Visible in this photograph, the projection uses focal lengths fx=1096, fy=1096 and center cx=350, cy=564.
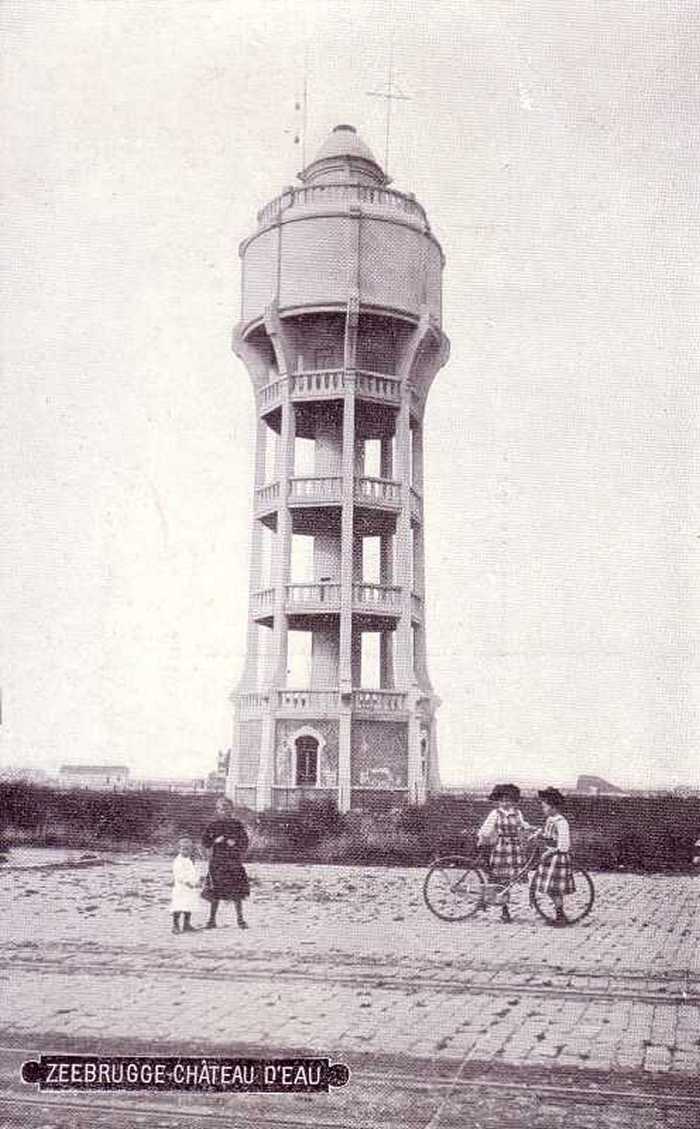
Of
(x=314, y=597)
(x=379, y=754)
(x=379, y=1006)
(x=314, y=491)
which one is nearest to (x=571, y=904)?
(x=379, y=1006)

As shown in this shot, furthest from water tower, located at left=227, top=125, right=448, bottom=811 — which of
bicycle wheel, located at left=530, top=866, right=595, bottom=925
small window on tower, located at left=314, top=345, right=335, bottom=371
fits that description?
bicycle wheel, located at left=530, top=866, right=595, bottom=925

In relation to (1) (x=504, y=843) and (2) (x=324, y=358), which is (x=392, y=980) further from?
(2) (x=324, y=358)

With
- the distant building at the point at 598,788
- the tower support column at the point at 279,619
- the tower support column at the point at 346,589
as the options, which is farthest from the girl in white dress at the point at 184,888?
the tower support column at the point at 279,619

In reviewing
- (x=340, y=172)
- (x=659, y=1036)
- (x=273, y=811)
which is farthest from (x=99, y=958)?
(x=340, y=172)

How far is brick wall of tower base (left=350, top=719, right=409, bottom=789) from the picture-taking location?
26.1 m

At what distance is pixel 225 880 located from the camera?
10.3 meters

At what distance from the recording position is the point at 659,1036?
245 inches

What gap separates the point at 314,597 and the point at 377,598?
156 cm

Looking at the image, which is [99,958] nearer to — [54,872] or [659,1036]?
[659,1036]

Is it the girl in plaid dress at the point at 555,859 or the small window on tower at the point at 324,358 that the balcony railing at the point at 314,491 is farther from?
the girl in plaid dress at the point at 555,859

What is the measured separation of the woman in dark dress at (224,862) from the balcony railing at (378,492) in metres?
17.2

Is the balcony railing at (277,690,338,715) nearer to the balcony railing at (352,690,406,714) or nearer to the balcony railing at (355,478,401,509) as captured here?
the balcony railing at (352,690,406,714)

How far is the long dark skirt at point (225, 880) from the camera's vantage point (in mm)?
10250

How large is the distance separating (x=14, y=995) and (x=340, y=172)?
84.5 ft
